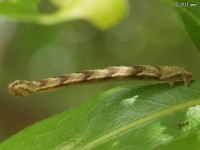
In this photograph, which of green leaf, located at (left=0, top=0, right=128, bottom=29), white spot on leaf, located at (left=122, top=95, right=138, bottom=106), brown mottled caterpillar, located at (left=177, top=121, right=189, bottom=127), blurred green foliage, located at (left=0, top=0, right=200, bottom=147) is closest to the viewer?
brown mottled caterpillar, located at (left=177, top=121, right=189, bottom=127)

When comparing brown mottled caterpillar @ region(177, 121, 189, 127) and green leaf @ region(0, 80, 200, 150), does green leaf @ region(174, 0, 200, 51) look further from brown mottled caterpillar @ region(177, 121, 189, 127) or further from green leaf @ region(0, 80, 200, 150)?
brown mottled caterpillar @ region(177, 121, 189, 127)

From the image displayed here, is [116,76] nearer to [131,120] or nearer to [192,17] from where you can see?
[131,120]

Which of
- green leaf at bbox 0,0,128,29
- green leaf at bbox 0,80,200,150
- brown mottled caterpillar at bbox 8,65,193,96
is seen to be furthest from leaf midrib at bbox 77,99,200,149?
green leaf at bbox 0,0,128,29

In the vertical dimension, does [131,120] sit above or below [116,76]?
below

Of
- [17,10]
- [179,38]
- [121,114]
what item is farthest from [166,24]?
[121,114]

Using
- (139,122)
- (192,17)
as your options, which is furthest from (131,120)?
(192,17)
